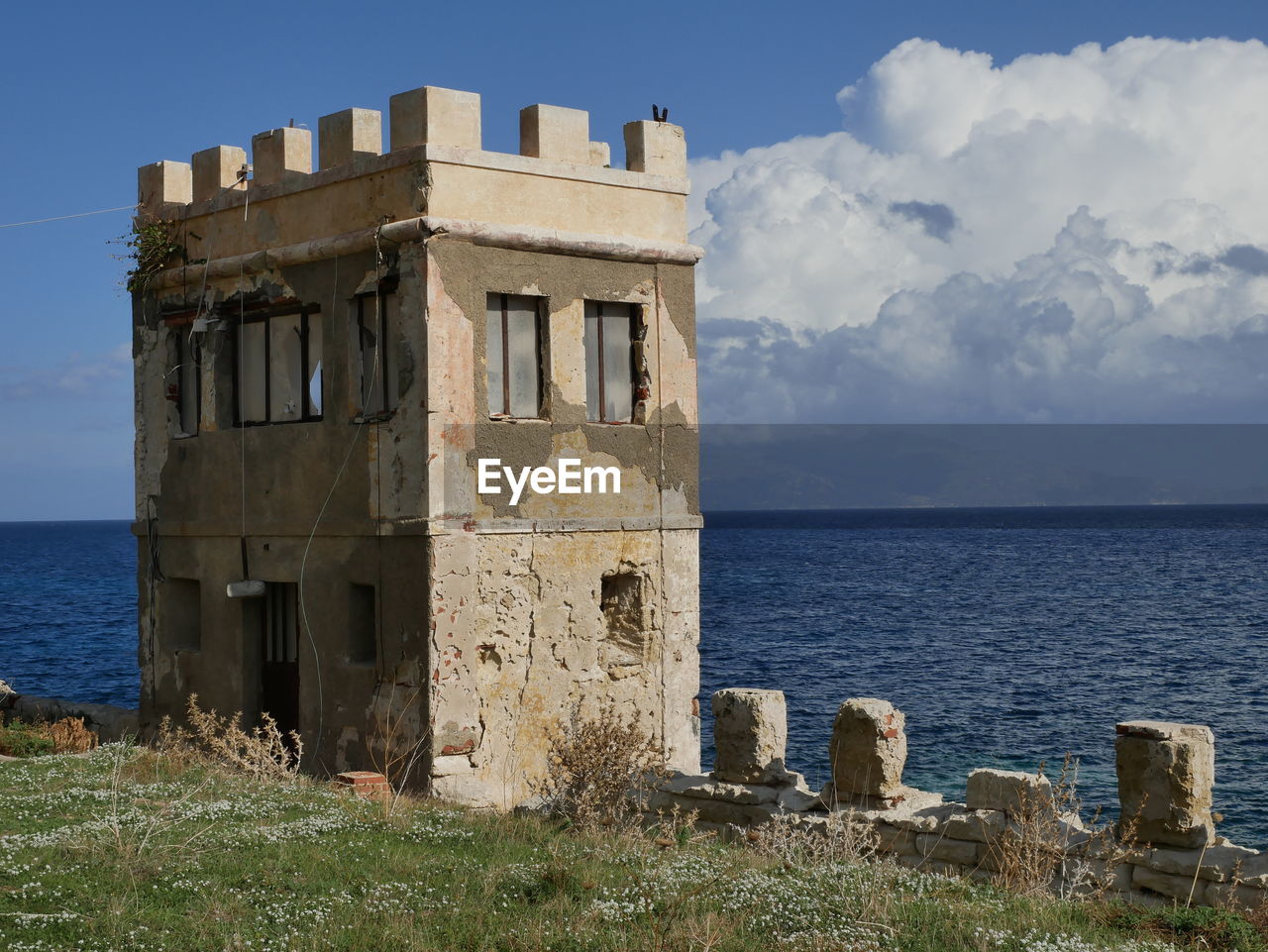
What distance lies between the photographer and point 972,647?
47.1 metres

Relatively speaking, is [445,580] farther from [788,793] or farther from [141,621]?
[141,621]

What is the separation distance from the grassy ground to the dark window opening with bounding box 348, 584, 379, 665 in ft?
11.8

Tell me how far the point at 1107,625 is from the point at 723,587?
983 inches

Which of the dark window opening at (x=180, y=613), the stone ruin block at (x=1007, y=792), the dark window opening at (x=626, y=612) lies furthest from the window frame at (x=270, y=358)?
the stone ruin block at (x=1007, y=792)

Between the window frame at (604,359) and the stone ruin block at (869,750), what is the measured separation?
16.6 feet

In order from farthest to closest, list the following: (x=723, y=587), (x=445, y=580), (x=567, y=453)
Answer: (x=723, y=587) → (x=567, y=453) → (x=445, y=580)

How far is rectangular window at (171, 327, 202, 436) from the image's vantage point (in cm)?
1647

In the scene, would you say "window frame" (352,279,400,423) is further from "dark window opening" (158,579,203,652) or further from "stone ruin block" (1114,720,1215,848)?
"stone ruin block" (1114,720,1215,848)

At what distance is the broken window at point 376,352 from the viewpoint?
1412 cm

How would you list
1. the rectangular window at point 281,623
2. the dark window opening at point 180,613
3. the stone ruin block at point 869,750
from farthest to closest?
the dark window opening at point 180,613 < the rectangular window at point 281,623 < the stone ruin block at point 869,750

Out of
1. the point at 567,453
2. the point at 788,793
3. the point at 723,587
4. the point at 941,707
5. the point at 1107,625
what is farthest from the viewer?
the point at 723,587

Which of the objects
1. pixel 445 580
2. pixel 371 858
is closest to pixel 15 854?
pixel 371 858

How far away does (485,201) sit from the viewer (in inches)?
555

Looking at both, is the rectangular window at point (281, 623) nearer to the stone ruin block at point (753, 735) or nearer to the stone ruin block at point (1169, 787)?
the stone ruin block at point (753, 735)
